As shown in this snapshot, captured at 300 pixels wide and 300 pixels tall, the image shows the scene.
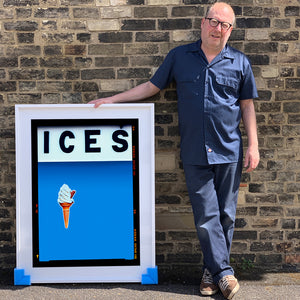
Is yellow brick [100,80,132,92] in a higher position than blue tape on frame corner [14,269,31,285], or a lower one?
higher

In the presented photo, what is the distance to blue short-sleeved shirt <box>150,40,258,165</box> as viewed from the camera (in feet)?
11.6

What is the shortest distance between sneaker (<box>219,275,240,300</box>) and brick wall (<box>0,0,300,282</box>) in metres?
0.49

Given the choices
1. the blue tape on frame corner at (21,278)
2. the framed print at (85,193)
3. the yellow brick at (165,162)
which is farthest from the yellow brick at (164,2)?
the blue tape on frame corner at (21,278)

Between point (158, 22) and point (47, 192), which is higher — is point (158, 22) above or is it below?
above

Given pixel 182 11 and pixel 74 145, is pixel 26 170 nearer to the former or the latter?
pixel 74 145

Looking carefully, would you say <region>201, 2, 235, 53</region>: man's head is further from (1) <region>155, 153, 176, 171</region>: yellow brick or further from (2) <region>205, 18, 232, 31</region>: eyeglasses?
(1) <region>155, 153, 176, 171</region>: yellow brick

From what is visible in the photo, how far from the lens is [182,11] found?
393 cm

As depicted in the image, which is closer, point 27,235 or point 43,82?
point 27,235

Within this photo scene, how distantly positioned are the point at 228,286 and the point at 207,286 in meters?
0.21

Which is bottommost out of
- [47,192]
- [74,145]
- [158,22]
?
[47,192]

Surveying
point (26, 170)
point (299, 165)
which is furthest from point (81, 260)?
point (299, 165)

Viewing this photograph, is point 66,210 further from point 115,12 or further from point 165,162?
point 115,12

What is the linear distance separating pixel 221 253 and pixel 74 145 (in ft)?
4.90

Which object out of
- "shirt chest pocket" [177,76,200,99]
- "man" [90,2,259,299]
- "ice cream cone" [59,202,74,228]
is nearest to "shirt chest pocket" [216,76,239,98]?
"man" [90,2,259,299]
